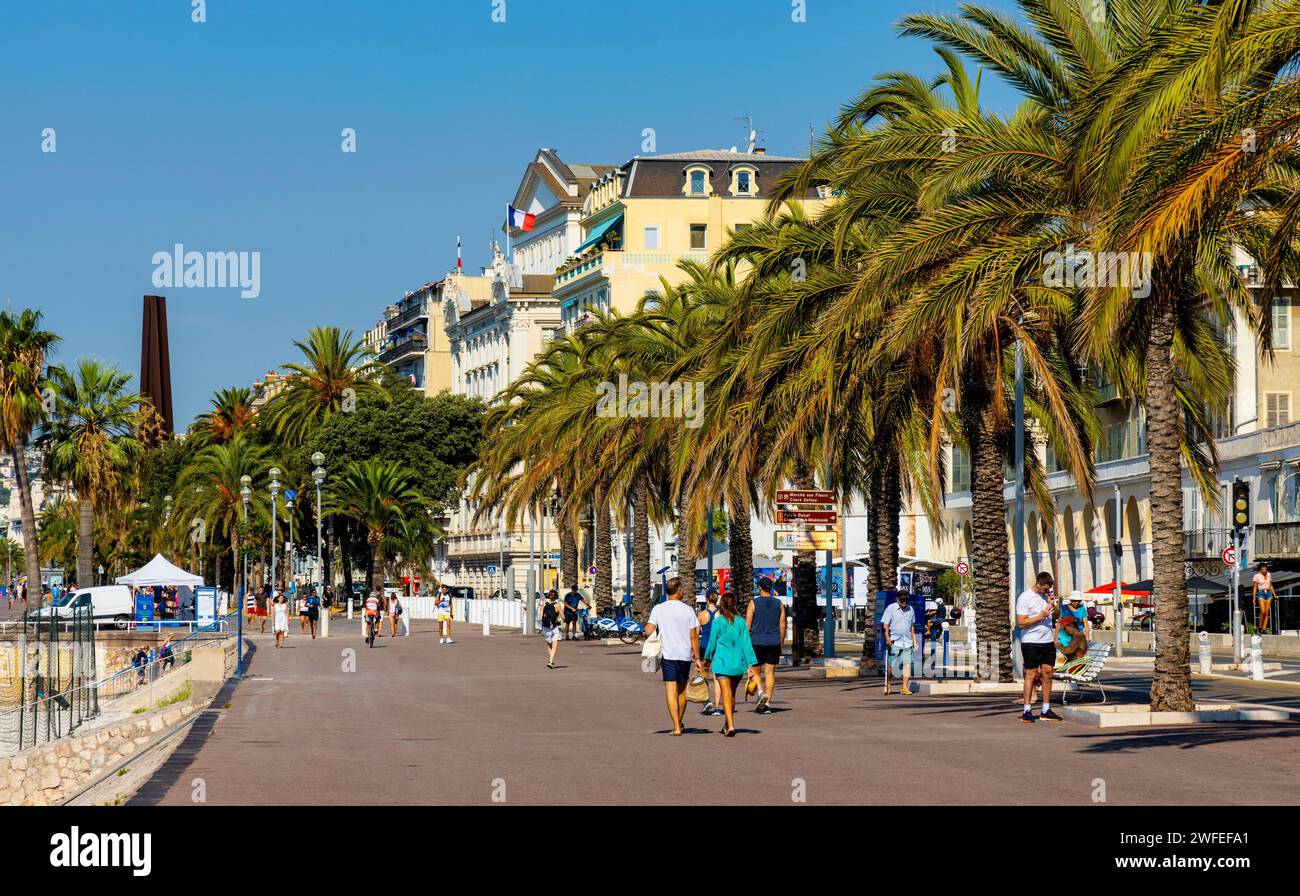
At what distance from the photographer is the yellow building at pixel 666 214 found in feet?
337

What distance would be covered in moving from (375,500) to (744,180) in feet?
101

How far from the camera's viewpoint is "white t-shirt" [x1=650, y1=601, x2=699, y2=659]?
20.2m

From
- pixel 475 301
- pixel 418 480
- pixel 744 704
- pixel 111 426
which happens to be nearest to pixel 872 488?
pixel 744 704

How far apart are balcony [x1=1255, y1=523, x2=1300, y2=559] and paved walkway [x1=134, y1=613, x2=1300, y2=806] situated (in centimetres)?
3224

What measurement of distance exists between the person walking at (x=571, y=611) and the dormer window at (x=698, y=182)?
49302 mm

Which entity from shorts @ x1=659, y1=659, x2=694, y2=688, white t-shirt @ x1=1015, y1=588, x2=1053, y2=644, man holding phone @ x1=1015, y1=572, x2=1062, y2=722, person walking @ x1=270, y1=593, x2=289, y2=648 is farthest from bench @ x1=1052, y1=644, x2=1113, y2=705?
person walking @ x1=270, y1=593, x2=289, y2=648

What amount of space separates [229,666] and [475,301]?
102 meters

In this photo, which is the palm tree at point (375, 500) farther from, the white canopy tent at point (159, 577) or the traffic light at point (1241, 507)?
the traffic light at point (1241, 507)

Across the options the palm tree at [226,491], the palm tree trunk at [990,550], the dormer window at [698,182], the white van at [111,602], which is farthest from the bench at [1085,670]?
the dormer window at [698,182]

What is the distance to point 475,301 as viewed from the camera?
13612cm

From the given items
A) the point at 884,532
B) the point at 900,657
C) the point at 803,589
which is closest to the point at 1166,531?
the point at 900,657

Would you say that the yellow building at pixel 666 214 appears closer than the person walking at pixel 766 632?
No
